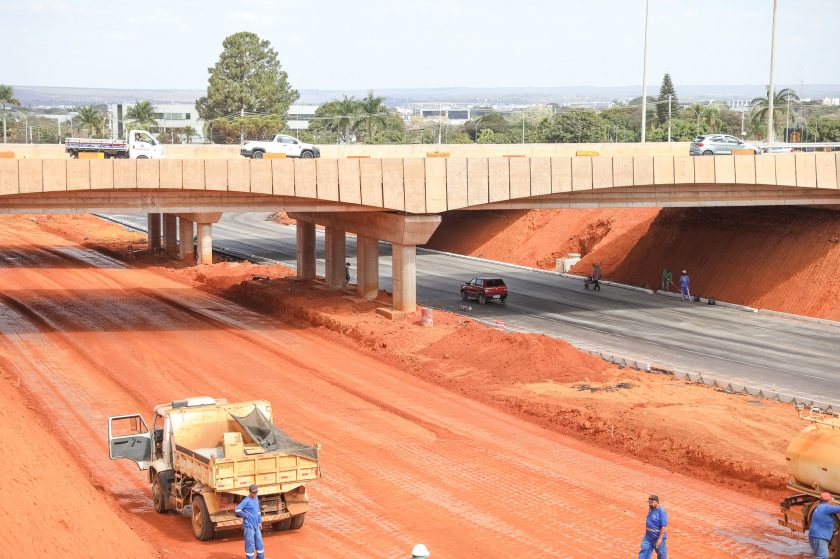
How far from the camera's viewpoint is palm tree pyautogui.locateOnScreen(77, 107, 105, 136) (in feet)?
429

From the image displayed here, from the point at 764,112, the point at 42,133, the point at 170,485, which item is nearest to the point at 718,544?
the point at 170,485

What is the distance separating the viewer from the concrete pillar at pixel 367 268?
173 feet

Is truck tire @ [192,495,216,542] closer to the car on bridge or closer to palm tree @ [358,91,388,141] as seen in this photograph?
the car on bridge

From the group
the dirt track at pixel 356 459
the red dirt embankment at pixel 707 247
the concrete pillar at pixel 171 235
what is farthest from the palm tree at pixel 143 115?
the dirt track at pixel 356 459

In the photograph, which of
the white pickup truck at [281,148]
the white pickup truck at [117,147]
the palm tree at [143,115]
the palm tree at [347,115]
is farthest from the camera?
the palm tree at [143,115]

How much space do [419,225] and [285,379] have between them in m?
12.4

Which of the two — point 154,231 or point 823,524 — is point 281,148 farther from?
point 823,524

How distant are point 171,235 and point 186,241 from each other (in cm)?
302

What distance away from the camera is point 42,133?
534 feet

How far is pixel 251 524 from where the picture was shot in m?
20.4

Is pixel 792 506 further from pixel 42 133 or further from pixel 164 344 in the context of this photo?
pixel 42 133

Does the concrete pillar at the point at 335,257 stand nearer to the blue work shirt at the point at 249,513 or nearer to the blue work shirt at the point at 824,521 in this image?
the blue work shirt at the point at 249,513

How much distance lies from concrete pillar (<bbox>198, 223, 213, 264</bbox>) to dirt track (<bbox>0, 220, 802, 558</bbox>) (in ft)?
61.9

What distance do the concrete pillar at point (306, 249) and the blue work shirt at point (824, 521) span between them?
1638 inches
